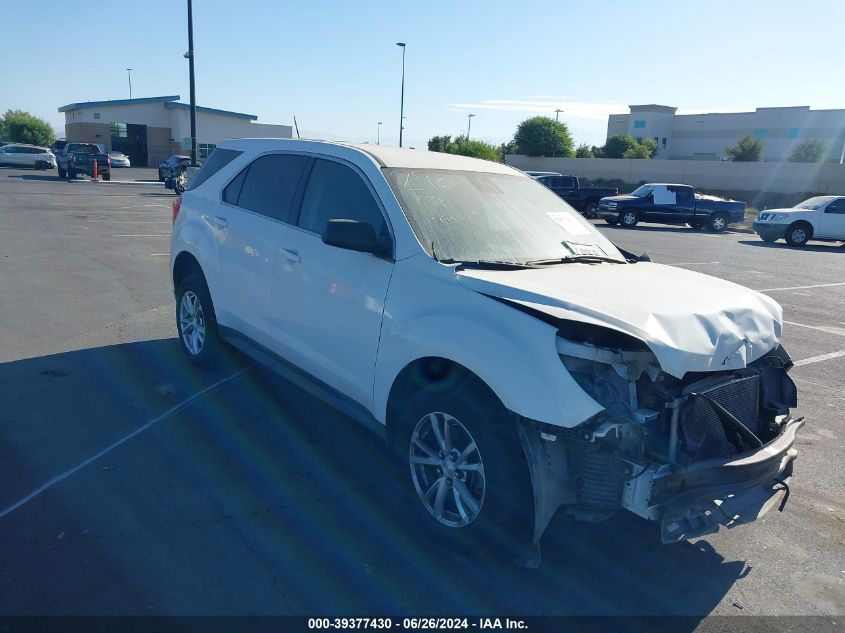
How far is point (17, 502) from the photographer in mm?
3842

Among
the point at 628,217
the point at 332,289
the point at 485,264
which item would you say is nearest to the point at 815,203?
the point at 628,217

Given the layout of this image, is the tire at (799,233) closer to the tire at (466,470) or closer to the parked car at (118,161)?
the tire at (466,470)

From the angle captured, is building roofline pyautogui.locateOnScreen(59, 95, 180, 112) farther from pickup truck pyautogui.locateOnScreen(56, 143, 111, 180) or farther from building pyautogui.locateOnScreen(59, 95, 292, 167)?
pickup truck pyautogui.locateOnScreen(56, 143, 111, 180)

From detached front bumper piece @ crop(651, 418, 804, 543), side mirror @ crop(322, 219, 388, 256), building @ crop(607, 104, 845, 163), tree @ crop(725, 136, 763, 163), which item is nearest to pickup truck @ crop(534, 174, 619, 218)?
side mirror @ crop(322, 219, 388, 256)

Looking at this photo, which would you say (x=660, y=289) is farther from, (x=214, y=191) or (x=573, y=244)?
(x=214, y=191)

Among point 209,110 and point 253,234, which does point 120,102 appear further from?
point 253,234

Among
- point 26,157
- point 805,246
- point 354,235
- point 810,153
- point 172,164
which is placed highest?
point 810,153

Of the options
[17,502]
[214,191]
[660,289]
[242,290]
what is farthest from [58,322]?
[660,289]

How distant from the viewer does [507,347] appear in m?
3.20

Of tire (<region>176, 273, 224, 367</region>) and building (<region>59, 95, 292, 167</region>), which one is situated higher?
building (<region>59, 95, 292, 167</region>)

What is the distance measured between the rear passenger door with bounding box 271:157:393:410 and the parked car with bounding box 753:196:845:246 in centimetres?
2134

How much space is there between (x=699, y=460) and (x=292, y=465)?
2.51 metres

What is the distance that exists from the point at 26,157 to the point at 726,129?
7492cm

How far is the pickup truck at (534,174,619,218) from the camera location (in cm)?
2881
